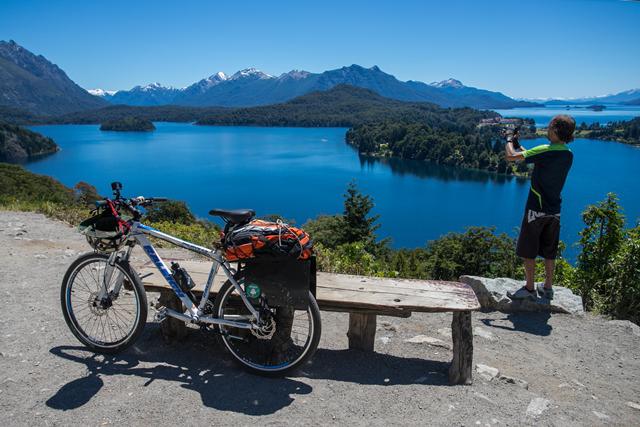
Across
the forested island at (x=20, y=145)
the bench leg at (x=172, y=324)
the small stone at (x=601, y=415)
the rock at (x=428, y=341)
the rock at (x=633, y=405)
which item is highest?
the bench leg at (x=172, y=324)

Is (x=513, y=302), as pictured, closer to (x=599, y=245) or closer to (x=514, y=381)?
(x=514, y=381)

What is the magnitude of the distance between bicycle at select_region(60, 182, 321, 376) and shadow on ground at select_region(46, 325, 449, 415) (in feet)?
0.44

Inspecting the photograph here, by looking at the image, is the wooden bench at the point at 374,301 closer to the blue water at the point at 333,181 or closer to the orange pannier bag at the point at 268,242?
the orange pannier bag at the point at 268,242

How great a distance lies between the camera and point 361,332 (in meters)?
3.89

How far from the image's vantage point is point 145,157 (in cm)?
10519

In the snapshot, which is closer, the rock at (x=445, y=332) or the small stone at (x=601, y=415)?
the small stone at (x=601, y=415)

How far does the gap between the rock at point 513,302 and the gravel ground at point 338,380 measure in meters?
0.26

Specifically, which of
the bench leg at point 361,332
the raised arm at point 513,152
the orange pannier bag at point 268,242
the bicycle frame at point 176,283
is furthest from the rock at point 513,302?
the bicycle frame at point 176,283

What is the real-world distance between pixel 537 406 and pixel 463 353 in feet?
1.94

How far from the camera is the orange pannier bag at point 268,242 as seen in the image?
3.06 metres

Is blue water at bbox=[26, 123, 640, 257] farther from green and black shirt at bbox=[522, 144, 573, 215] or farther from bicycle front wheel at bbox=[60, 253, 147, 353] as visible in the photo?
bicycle front wheel at bbox=[60, 253, 147, 353]

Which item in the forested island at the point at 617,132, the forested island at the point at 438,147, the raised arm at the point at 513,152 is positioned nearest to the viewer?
the raised arm at the point at 513,152

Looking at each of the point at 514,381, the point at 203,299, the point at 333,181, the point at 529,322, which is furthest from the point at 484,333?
the point at 333,181

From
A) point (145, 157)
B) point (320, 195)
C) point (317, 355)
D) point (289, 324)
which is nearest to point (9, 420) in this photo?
point (289, 324)
